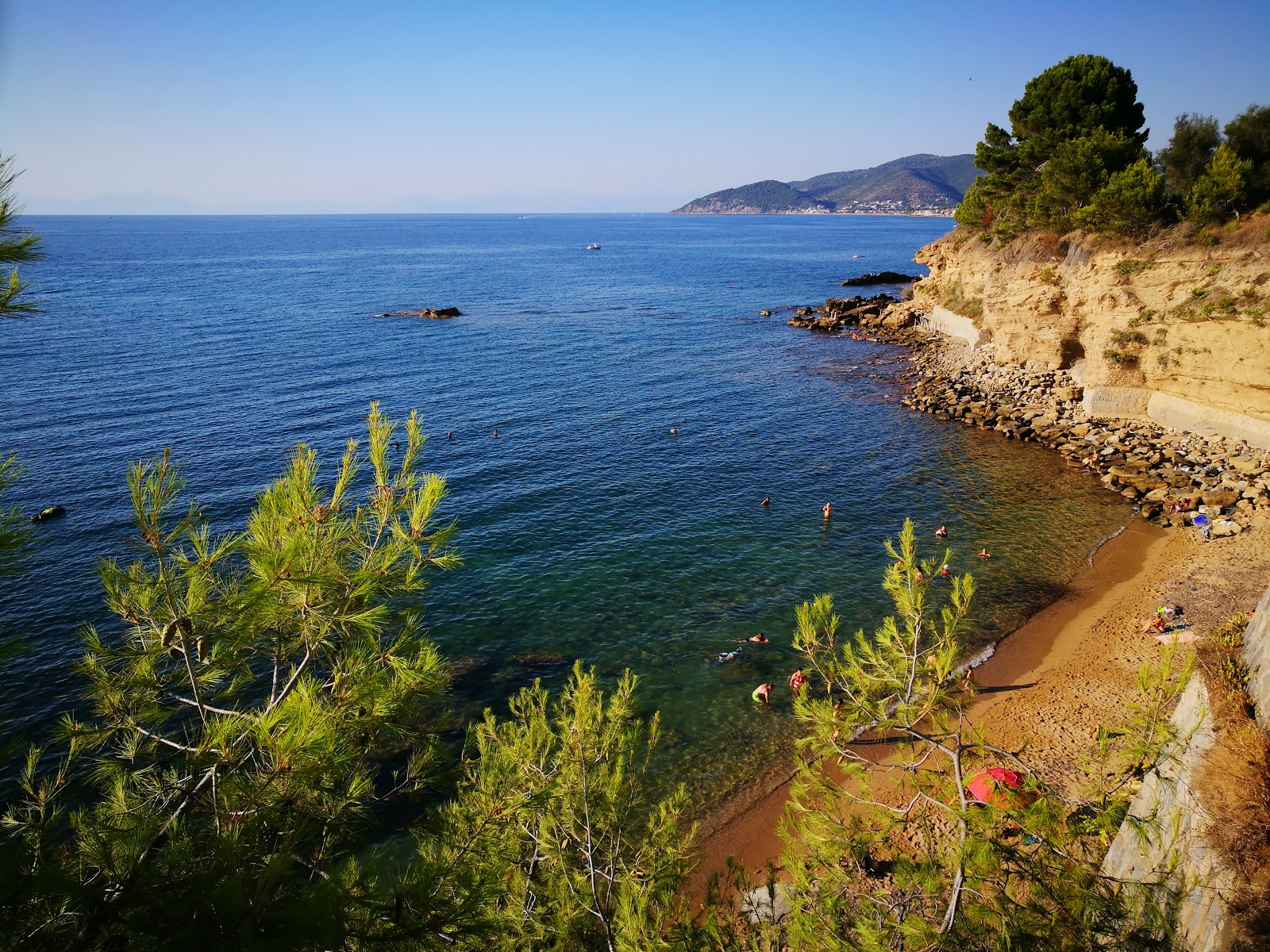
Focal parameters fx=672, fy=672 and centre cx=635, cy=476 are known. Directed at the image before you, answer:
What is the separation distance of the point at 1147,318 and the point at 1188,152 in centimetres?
1175

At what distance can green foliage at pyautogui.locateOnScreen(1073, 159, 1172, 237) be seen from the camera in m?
33.5

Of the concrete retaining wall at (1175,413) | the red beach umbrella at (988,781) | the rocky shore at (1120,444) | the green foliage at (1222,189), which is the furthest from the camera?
the green foliage at (1222,189)

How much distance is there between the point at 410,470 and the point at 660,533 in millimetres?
19694

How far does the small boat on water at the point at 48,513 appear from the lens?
26.4 meters

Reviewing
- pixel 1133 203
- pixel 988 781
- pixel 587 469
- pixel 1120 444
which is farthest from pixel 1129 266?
pixel 988 781

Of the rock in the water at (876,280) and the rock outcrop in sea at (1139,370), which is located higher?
the rock in the water at (876,280)

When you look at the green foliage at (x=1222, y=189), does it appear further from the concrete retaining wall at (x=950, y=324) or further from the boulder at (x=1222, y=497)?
the concrete retaining wall at (x=950, y=324)

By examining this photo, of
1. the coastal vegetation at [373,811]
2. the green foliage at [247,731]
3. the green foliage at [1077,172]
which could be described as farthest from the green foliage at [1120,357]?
the green foliage at [247,731]

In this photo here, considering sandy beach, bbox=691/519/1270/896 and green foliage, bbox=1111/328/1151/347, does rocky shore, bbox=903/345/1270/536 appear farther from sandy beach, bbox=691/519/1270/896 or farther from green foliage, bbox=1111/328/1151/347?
green foliage, bbox=1111/328/1151/347

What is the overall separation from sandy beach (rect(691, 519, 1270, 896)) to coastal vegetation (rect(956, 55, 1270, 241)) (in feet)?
57.5

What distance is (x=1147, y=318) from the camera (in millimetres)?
33219

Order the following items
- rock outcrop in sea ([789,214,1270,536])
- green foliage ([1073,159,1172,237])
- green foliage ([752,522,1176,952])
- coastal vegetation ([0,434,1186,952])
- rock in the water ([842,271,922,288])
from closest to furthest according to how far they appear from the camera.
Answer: coastal vegetation ([0,434,1186,952]), green foliage ([752,522,1176,952]), rock outcrop in sea ([789,214,1270,536]), green foliage ([1073,159,1172,237]), rock in the water ([842,271,922,288])

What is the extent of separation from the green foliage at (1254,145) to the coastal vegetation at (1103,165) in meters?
0.04

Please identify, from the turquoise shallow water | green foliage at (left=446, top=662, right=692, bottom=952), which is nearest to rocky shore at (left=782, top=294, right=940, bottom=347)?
the turquoise shallow water
